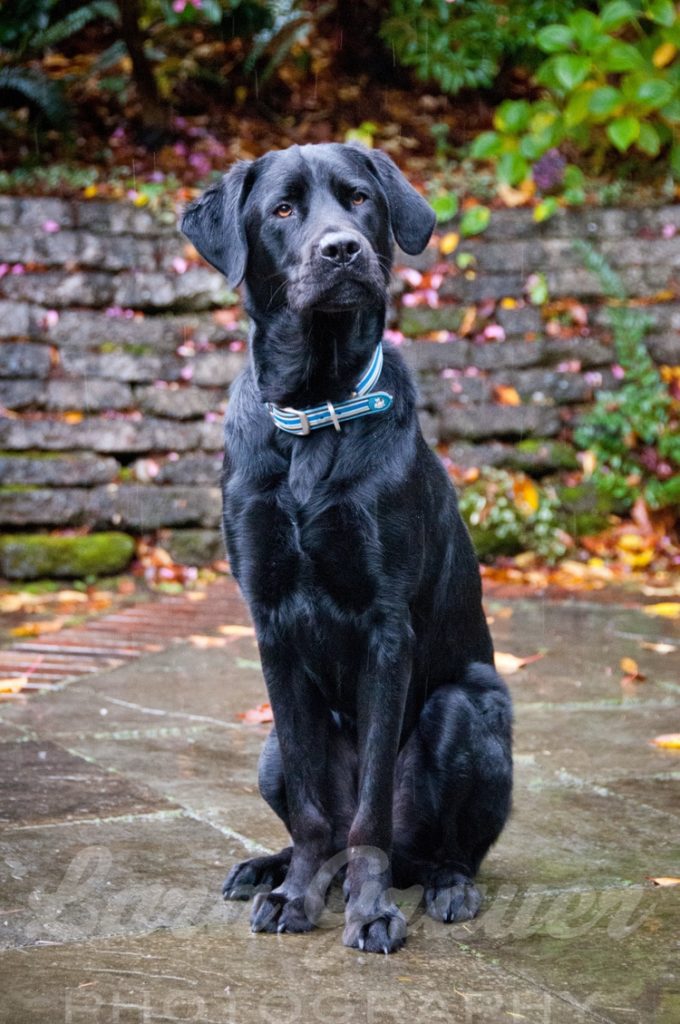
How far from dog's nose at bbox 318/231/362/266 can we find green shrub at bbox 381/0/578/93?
20.9ft

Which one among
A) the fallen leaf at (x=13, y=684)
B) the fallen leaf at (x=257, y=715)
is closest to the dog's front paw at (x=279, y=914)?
the fallen leaf at (x=257, y=715)

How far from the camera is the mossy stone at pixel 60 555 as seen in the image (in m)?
6.86

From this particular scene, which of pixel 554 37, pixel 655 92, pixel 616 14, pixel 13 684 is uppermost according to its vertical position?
pixel 616 14

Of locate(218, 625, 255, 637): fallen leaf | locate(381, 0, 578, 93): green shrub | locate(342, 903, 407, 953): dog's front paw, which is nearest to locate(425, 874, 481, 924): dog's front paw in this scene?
locate(342, 903, 407, 953): dog's front paw

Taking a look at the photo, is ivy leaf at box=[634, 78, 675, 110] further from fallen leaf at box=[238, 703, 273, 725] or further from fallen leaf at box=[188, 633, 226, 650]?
fallen leaf at box=[238, 703, 273, 725]

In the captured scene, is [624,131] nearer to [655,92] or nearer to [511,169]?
→ [655,92]

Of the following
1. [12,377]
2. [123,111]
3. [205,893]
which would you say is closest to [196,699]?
[205,893]

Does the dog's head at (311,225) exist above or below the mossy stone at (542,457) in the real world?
above

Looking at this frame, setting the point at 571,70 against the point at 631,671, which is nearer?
the point at 631,671

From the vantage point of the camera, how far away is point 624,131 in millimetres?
7797

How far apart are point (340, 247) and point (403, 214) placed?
15.7 inches

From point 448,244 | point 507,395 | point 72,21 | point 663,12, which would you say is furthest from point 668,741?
point 72,21

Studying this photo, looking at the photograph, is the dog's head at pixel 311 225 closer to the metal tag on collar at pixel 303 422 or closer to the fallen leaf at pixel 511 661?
the metal tag on collar at pixel 303 422

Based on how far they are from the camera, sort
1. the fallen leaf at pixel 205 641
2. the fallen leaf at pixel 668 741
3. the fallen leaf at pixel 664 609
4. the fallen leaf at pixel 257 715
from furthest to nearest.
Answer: the fallen leaf at pixel 664 609 < the fallen leaf at pixel 205 641 < the fallen leaf at pixel 257 715 < the fallen leaf at pixel 668 741
